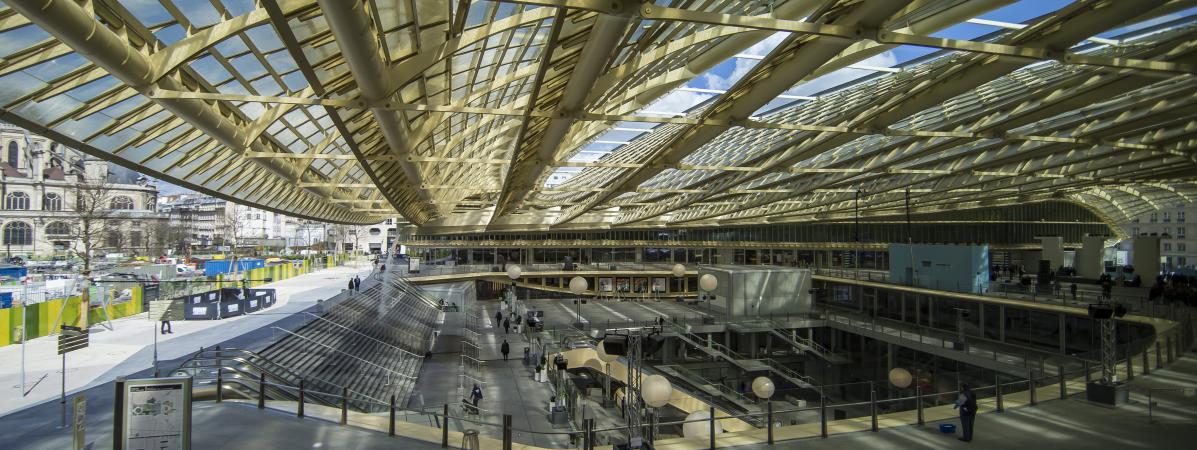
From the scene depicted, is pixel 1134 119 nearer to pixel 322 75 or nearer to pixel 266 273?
pixel 322 75

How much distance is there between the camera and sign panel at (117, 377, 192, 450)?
6.62 metres

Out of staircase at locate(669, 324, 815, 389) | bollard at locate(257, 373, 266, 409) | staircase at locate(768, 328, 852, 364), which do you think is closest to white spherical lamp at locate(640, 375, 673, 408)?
bollard at locate(257, 373, 266, 409)

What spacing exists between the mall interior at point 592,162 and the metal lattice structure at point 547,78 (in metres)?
0.06

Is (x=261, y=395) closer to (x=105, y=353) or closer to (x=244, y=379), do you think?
(x=244, y=379)

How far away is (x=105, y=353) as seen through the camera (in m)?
16.8

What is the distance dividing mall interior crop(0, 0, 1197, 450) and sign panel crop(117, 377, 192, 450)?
0.03 metres

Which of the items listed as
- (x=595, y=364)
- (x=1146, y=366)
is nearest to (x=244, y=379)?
(x=595, y=364)

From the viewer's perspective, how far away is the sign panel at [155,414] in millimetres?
6625

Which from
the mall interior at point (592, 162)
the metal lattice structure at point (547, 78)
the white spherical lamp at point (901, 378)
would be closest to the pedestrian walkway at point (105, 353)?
the mall interior at point (592, 162)

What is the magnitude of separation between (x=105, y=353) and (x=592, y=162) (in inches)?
588

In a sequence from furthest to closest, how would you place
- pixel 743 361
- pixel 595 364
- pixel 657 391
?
pixel 743 361
pixel 595 364
pixel 657 391

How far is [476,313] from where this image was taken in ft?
132

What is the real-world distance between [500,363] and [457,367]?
1865mm

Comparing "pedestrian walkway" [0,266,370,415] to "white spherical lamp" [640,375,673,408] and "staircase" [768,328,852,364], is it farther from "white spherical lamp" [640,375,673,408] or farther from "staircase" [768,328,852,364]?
"staircase" [768,328,852,364]
